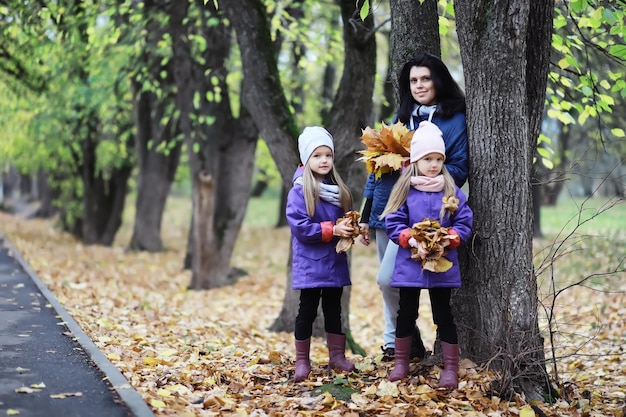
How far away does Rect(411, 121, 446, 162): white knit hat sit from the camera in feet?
17.6

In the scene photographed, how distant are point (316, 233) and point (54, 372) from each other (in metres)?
2.20

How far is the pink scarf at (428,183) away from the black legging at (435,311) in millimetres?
718

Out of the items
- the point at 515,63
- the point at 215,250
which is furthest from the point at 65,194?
the point at 515,63

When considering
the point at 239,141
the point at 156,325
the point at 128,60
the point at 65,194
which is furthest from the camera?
the point at 65,194

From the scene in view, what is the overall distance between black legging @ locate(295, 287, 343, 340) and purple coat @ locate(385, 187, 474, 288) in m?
0.70

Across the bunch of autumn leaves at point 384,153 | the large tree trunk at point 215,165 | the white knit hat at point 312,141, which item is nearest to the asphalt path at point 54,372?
the bunch of autumn leaves at point 384,153

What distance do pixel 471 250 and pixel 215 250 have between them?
9916 millimetres

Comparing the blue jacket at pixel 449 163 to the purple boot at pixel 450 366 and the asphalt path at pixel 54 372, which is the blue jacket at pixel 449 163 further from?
the asphalt path at pixel 54 372

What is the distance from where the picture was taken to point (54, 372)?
568 cm

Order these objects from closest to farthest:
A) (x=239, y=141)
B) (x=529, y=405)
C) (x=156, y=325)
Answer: (x=529, y=405)
(x=156, y=325)
(x=239, y=141)

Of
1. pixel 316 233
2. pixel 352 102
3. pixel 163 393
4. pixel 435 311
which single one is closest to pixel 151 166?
pixel 352 102

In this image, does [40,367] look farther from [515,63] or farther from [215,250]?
[215,250]

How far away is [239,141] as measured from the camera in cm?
1514

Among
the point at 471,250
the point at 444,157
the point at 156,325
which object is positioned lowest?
the point at 156,325
